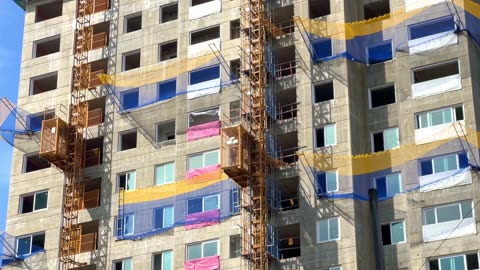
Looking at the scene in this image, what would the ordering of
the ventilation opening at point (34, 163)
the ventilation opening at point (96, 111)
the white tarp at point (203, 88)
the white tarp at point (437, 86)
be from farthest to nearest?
1. the ventilation opening at point (34, 163)
2. the ventilation opening at point (96, 111)
3. the white tarp at point (203, 88)
4. the white tarp at point (437, 86)

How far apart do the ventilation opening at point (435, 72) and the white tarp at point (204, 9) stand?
19562 millimetres

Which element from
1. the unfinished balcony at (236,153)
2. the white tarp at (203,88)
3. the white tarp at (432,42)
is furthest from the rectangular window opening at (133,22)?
the white tarp at (432,42)

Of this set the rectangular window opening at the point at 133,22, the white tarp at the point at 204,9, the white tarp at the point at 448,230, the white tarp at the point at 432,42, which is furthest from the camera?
the rectangular window opening at the point at 133,22

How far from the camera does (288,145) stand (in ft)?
312

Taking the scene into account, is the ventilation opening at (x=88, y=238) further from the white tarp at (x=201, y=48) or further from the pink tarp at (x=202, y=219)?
the white tarp at (x=201, y=48)

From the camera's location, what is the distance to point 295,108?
9481cm

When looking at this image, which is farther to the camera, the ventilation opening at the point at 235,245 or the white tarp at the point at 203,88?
the white tarp at the point at 203,88

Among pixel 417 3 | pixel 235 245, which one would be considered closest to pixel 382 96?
pixel 417 3

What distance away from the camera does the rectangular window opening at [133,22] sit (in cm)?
10700

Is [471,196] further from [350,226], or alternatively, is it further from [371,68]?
[371,68]

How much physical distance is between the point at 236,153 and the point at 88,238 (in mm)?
16968

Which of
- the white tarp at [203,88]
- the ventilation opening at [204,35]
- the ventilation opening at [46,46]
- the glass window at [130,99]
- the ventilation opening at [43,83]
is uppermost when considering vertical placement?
the ventilation opening at [46,46]

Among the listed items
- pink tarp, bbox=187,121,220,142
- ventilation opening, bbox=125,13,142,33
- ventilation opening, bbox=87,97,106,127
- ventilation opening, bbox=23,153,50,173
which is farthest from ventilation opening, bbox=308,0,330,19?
ventilation opening, bbox=23,153,50,173

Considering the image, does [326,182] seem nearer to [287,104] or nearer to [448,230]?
[287,104]
